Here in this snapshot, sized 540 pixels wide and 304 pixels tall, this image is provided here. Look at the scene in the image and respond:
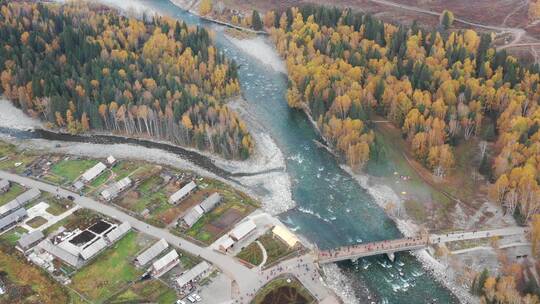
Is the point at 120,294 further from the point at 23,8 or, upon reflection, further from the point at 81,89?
the point at 23,8

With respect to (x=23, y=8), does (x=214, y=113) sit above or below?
below

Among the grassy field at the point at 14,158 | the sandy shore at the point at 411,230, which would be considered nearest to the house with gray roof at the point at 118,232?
the grassy field at the point at 14,158

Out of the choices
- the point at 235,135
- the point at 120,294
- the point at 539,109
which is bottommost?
the point at 120,294

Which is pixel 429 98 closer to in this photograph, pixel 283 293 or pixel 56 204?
pixel 283 293

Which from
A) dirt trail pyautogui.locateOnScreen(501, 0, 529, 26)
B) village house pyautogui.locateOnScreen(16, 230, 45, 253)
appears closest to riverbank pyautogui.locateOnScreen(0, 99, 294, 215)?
village house pyautogui.locateOnScreen(16, 230, 45, 253)

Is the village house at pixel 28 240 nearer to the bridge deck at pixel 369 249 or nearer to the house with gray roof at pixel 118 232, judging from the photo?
the house with gray roof at pixel 118 232

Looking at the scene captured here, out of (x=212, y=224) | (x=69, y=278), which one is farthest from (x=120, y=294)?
(x=212, y=224)

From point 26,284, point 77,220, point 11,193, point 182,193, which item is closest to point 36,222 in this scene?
point 77,220
